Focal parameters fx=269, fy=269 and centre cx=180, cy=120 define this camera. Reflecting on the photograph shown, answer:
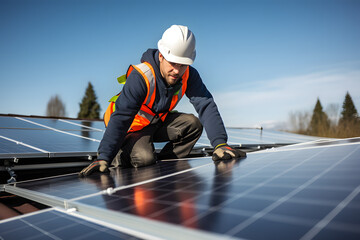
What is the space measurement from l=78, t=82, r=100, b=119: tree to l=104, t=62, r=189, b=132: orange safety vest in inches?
1877

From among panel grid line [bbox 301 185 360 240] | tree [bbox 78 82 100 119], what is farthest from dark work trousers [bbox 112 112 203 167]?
tree [bbox 78 82 100 119]

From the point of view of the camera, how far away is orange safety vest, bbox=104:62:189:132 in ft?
12.0

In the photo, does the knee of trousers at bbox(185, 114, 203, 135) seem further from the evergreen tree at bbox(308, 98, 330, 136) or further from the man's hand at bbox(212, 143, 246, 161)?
the evergreen tree at bbox(308, 98, 330, 136)

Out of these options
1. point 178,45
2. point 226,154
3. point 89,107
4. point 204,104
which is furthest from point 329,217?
point 89,107

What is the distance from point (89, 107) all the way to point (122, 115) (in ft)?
→ 163

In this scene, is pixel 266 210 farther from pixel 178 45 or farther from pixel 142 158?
pixel 142 158

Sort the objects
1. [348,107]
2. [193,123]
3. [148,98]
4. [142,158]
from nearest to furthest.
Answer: [148,98], [142,158], [193,123], [348,107]

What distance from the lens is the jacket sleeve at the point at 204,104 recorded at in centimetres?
400

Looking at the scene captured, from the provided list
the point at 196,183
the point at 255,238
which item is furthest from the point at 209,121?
the point at 255,238

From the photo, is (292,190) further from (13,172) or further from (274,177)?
(13,172)

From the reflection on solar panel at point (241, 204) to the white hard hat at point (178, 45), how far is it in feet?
6.30

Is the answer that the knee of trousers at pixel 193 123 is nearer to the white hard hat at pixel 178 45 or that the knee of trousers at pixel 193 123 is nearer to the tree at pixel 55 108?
the white hard hat at pixel 178 45

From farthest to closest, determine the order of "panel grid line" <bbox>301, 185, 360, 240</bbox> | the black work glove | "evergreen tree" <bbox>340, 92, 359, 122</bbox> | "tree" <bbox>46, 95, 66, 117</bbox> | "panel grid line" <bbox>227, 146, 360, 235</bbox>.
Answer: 1. "tree" <bbox>46, 95, 66, 117</bbox>
2. "evergreen tree" <bbox>340, 92, 359, 122</bbox>
3. the black work glove
4. "panel grid line" <bbox>227, 146, 360, 235</bbox>
5. "panel grid line" <bbox>301, 185, 360, 240</bbox>

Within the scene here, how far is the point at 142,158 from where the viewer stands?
3947mm
